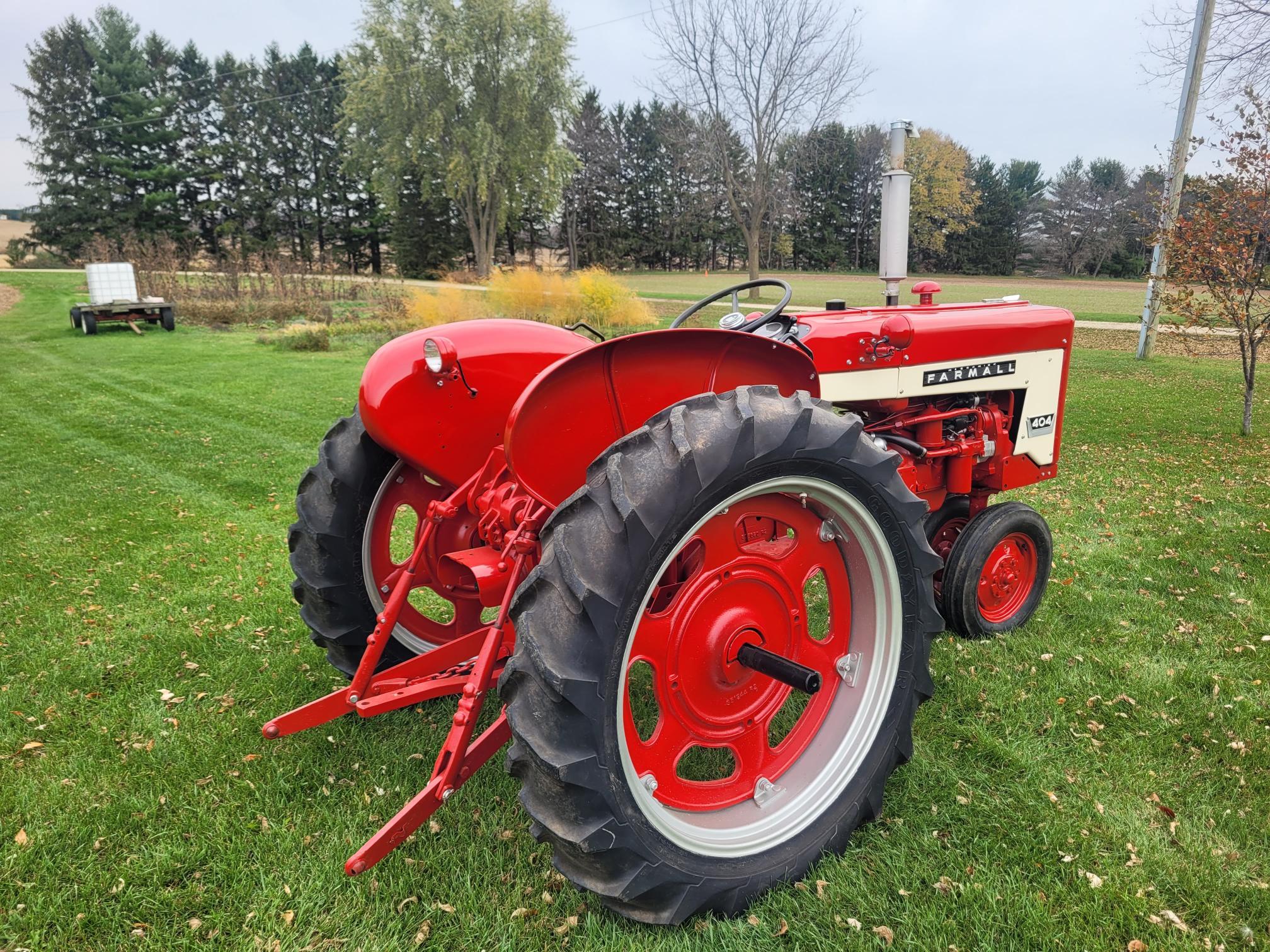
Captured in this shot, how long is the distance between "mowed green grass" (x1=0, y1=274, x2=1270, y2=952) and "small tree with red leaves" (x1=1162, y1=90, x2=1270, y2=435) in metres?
3.59

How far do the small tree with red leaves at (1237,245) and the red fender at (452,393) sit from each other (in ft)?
24.8

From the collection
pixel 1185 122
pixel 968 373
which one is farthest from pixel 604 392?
pixel 1185 122

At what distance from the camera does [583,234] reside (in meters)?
46.5

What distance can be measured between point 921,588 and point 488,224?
3304cm

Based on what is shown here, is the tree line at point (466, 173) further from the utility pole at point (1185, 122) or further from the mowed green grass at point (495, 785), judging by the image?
the mowed green grass at point (495, 785)

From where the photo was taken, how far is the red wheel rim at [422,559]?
259 cm

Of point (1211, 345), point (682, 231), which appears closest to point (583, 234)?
point (682, 231)

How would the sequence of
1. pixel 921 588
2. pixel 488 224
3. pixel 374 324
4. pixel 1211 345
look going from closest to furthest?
1. pixel 921 588
2. pixel 1211 345
3. pixel 374 324
4. pixel 488 224

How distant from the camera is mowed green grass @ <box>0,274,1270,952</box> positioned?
184 centimetres

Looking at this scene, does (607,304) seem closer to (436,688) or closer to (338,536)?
(338,536)

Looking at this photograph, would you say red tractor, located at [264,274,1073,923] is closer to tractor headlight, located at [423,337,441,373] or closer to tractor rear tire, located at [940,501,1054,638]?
tractor headlight, located at [423,337,441,373]

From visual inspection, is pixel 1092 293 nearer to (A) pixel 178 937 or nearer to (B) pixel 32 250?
(A) pixel 178 937

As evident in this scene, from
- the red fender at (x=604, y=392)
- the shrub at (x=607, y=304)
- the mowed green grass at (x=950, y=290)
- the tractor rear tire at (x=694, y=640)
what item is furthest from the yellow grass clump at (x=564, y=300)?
the tractor rear tire at (x=694, y=640)

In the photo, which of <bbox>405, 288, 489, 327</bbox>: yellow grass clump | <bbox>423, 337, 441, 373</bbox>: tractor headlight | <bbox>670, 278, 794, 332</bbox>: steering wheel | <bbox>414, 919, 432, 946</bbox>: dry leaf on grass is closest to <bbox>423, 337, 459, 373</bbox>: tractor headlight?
<bbox>423, 337, 441, 373</bbox>: tractor headlight
